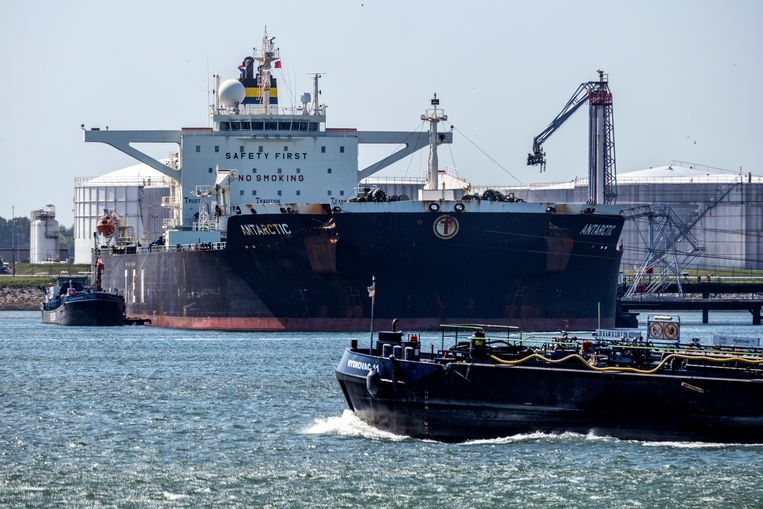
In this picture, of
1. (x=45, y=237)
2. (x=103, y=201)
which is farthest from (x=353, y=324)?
(x=45, y=237)

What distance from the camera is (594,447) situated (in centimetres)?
2886

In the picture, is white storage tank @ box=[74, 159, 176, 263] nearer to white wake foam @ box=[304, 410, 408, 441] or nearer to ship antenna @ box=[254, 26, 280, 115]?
ship antenna @ box=[254, 26, 280, 115]

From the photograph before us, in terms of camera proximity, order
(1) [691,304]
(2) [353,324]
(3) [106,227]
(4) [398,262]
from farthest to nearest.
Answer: (3) [106,227]
(1) [691,304]
(2) [353,324]
(4) [398,262]

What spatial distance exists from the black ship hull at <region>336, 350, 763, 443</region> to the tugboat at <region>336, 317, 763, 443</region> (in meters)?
0.02

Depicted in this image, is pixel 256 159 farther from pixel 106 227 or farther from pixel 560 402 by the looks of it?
pixel 560 402

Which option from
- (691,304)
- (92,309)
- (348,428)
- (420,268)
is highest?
(420,268)

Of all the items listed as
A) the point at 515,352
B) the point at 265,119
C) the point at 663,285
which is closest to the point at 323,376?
the point at 515,352

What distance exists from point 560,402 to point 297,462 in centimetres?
520

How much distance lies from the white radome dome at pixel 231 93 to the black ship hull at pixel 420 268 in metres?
15.7

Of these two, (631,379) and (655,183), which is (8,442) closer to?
(631,379)

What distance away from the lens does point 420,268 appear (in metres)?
65.4

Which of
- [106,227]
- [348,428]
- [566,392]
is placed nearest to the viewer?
[566,392]

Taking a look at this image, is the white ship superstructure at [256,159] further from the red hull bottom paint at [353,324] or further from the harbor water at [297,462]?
the harbor water at [297,462]

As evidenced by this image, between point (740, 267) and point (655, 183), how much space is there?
12829 millimetres
